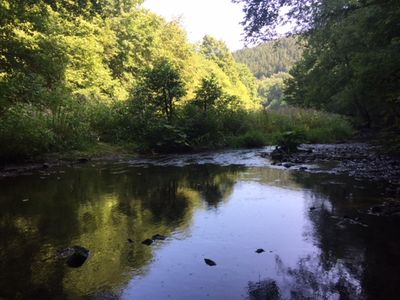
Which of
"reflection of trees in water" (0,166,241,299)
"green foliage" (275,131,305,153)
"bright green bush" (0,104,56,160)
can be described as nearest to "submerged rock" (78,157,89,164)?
"bright green bush" (0,104,56,160)

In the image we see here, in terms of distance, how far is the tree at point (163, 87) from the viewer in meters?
17.4

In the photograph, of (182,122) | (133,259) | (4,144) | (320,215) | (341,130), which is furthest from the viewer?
(341,130)

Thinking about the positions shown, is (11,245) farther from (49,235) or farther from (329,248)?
(329,248)

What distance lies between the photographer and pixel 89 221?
6.10 meters

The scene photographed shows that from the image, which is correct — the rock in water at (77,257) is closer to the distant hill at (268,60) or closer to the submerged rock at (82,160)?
the submerged rock at (82,160)

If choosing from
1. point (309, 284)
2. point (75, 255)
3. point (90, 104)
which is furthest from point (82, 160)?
point (309, 284)

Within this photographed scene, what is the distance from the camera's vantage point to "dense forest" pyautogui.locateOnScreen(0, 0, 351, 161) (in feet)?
38.8

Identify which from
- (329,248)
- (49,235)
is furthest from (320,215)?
(49,235)

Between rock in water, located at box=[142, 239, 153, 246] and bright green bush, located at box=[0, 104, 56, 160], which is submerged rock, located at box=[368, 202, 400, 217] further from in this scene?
bright green bush, located at box=[0, 104, 56, 160]

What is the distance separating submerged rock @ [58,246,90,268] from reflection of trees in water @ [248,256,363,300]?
6.23 ft

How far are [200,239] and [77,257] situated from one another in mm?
1603

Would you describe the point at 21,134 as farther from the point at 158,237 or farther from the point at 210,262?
the point at 210,262

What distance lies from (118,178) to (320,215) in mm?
5720

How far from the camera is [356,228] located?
5.39 metres
